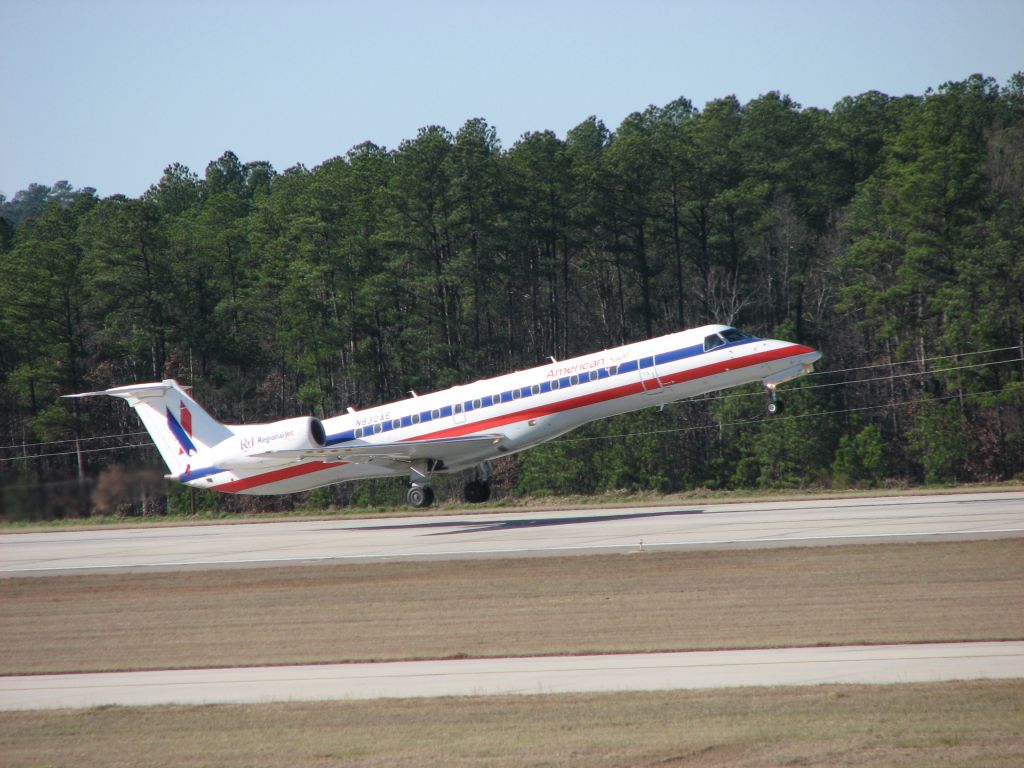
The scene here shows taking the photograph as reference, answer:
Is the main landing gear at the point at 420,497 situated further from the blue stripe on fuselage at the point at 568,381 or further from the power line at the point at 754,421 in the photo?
the power line at the point at 754,421

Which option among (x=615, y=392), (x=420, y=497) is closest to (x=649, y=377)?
(x=615, y=392)

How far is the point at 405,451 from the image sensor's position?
37.2 metres

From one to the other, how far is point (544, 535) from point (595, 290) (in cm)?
4480

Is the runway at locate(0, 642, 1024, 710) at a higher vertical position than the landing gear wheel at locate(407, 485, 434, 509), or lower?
lower

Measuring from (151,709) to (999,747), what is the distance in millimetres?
10051

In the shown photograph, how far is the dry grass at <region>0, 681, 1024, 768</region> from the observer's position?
11289mm

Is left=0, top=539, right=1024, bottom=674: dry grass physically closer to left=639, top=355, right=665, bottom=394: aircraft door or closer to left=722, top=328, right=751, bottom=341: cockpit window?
left=639, top=355, right=665, bottom=394: aircraft door

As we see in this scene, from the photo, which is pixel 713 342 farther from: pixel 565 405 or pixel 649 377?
pixel 565 405

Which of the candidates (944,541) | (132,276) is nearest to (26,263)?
(132,276)

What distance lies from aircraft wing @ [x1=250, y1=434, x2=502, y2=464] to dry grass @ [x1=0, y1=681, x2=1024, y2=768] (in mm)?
22512

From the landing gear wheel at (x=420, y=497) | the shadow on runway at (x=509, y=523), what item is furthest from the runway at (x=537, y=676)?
the landing gear wheel at (x=420, y=497)

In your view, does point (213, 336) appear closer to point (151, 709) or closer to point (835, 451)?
point (835, 451)

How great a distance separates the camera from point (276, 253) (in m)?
75.1

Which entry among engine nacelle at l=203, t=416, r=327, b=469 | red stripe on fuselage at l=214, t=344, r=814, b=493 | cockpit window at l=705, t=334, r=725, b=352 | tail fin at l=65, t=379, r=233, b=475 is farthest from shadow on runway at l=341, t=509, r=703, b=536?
tail fin at l=65, t=379, r=233, b=475
